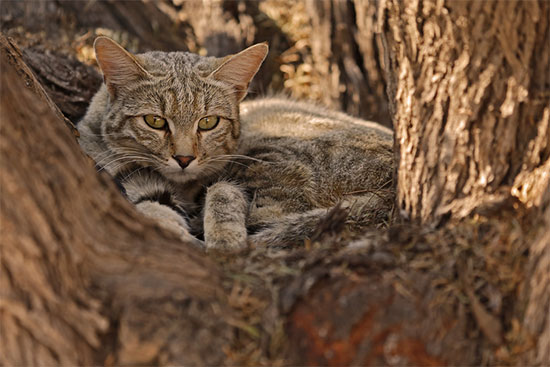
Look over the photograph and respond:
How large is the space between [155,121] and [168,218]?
0.69 m

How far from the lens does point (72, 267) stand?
1.89 metres

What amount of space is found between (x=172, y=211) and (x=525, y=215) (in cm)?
180

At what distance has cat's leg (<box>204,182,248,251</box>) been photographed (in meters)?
2.95

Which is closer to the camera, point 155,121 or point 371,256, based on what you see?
point 371,256

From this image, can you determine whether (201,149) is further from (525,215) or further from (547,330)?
(547,330)

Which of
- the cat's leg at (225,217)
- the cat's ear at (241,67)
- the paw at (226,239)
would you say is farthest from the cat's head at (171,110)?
the paw at (226,239)

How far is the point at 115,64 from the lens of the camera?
3.47 metres

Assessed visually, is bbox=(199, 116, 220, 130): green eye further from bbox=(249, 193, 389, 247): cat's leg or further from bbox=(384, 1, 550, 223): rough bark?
bbox=(384, 1, 550, 223): rough bark

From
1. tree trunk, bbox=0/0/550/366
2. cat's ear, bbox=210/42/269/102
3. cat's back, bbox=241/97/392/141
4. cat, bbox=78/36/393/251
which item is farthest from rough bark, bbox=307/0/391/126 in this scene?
tree trunk, bbox=0/0/550/366

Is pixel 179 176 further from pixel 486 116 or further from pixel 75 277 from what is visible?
pixel 486 116

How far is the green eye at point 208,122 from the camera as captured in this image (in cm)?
354

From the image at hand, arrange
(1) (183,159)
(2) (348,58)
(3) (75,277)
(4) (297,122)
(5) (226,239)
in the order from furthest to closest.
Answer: (2) (348,58)
(4) (297,122)
(1) (183,159)
(5) (226,239)
(3) (75,277)

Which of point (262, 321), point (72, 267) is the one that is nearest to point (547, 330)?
point (262, 321)

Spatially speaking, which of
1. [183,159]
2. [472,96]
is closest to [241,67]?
[183,159]
